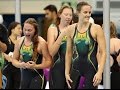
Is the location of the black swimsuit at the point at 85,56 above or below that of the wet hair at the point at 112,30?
below

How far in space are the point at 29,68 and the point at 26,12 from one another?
8.76 m

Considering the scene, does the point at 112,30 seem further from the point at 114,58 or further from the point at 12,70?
the point at 12,70

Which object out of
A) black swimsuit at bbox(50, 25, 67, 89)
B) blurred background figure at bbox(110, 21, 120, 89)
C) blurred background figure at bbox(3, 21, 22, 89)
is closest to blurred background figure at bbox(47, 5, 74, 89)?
black swimsuit at bbox(50, 25, 67, 89)

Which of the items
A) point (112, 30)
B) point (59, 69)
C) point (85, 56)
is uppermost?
point (112, 30)

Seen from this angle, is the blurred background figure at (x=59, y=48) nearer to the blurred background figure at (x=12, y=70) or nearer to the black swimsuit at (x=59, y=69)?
the black swimsuit at (x=59, y=69)

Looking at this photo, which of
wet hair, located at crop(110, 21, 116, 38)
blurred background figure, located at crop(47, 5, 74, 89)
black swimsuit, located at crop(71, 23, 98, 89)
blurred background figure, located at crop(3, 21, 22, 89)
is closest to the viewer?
black swimsuit, located at crop(71, 23, 98, 89)

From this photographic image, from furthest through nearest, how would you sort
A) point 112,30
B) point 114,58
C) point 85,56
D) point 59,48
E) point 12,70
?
point 12,70 → point 112,30 → point 114,58 → point 59,48 → point 85,56

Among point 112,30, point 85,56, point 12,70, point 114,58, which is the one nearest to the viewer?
point 85,56

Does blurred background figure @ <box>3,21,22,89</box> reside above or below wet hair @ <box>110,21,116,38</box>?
below

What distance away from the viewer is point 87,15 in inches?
227

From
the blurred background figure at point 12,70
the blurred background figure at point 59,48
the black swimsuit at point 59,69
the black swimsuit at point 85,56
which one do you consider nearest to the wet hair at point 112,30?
the blurred background figure at point 59,48

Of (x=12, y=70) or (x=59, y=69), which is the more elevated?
(x=59, y=69)

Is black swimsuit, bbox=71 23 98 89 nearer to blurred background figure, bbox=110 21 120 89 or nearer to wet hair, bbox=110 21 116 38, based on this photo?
blurred background figure, bbox=110 21 120 89

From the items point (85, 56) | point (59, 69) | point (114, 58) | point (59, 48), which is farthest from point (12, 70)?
point (85, 56)
